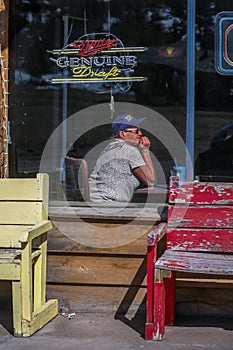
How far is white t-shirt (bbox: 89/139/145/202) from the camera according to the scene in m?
4.49

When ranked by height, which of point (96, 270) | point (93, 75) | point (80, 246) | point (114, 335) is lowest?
point (114, 335)

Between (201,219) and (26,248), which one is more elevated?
(201,219)

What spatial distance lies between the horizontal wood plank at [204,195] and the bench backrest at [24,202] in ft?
2.67

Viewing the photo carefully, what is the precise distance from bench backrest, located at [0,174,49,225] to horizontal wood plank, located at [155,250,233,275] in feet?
2.80

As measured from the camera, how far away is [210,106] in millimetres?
6480

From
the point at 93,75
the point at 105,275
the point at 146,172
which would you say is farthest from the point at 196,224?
the point at 93,75

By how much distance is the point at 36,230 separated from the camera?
380 cm

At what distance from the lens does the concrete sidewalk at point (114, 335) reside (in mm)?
3594

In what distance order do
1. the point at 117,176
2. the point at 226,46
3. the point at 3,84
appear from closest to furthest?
1. the point at 117,176
2. the point at 3,84
3. the point at 226,46

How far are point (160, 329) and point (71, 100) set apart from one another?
363 centimetres

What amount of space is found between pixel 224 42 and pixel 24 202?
2287 millimetres

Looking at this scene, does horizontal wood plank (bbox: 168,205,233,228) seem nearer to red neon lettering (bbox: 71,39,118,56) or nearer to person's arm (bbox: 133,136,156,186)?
person's arm (bbox: 133,136,156,186)

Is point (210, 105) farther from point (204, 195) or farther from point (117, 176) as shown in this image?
point (204, 195)

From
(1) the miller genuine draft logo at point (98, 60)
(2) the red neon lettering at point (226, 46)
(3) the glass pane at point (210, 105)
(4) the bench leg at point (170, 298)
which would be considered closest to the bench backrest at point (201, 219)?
(4) the bench leg at point (170, 298)
